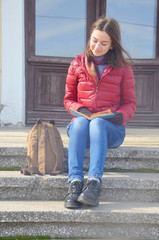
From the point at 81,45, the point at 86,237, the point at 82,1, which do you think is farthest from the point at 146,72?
the point at 86,237

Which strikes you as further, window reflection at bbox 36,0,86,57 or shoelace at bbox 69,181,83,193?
window reflection at bbox 36,0,86,57

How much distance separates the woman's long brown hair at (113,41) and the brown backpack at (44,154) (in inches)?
28.6

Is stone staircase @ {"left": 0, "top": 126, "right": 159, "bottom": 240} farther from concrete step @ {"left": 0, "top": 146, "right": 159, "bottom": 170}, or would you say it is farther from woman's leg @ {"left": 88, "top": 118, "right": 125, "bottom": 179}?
woman's leg @ {"left": 88, "top": 118, "right": 125, "bottom": 179}

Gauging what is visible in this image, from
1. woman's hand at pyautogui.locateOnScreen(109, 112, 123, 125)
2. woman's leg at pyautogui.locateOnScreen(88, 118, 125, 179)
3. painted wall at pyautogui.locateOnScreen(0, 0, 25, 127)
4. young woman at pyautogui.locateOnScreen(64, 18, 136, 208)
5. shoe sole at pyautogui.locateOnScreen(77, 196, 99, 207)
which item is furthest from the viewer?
painted wall at pyautogui.locateOnScreen(0, 0, 25, 127)

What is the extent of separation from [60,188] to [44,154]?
302 mm

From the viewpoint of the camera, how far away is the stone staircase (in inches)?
78.4

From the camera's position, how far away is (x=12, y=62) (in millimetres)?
4238

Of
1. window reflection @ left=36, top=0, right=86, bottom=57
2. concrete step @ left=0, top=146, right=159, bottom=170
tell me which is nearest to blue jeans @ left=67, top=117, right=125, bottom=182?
concrete step @ left=0, top=146, right=159, bottom=170

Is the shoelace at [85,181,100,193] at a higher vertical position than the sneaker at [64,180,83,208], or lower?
higher

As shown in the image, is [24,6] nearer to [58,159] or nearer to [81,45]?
[81,45]

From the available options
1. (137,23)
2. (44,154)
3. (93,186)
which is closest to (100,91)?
(44,154)

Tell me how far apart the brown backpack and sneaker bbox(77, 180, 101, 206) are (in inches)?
17.4

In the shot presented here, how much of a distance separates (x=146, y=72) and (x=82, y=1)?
1.40 metres

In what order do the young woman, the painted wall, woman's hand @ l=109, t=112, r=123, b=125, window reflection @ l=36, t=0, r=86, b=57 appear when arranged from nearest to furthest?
the young woman < woman's hand @ l=109, t=112, r=123, b=125 < the painted wall < window reflection @ l=36, t=0, r=86, b=57
